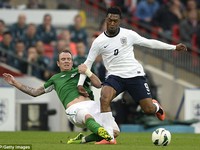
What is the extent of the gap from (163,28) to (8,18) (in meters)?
4.92

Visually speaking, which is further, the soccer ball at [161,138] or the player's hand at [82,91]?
the player's hand at [82,91]

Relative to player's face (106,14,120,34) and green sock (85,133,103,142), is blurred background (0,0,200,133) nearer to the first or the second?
player's face (106,14,120,34)

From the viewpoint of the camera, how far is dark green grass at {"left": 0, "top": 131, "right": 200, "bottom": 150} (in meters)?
16.0

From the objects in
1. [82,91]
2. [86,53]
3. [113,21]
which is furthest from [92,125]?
[86,53]

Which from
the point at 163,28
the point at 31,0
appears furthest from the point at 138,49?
the point at 31,0

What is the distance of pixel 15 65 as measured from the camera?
2653 centimetres

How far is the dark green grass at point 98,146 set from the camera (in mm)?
15986

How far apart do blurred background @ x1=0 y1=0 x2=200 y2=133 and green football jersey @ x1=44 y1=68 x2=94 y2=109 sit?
651 centimetres

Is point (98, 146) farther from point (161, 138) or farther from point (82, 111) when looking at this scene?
point (161, 138)

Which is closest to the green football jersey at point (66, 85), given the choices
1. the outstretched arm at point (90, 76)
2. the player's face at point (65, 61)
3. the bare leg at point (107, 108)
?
the player's face at point (65, 61)

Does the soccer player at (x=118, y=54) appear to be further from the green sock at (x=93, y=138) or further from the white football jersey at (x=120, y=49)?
the green sock at (x=93, y=138)

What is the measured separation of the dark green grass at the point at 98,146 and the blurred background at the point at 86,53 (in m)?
3.64

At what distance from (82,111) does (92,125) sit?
624mm

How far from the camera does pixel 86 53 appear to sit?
26.8 metres
